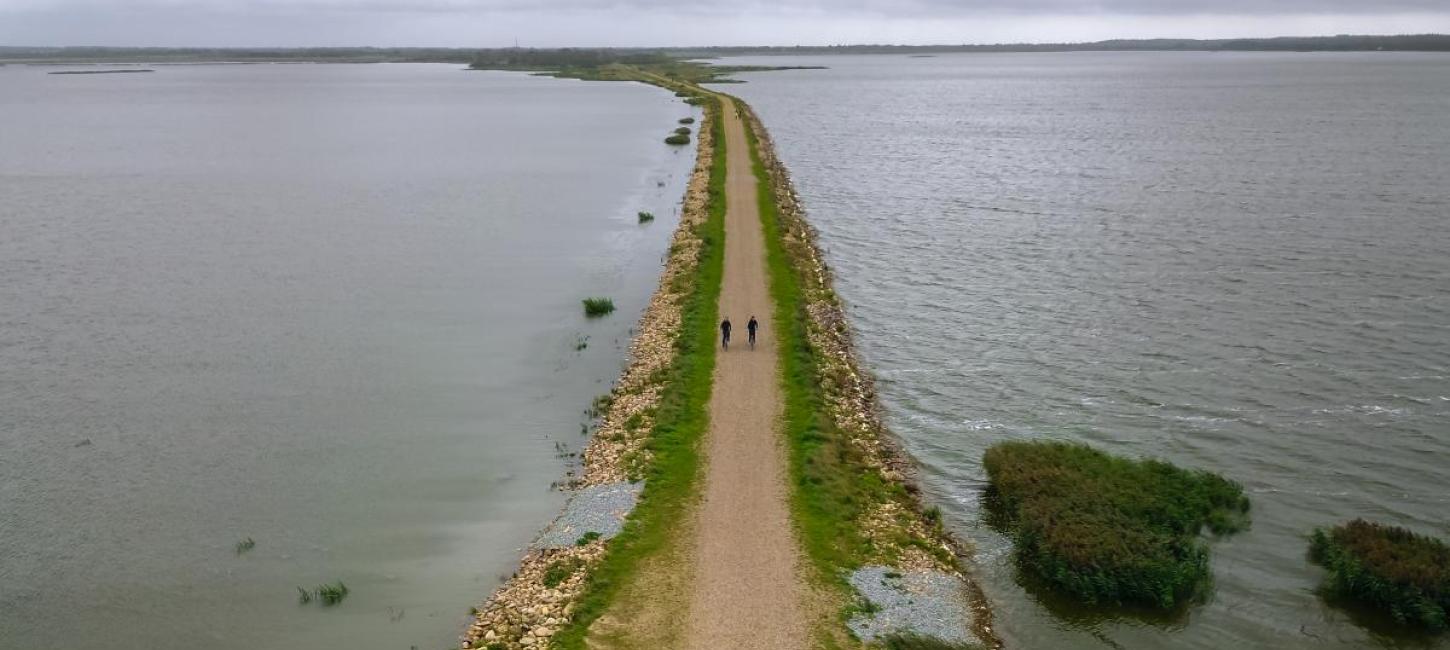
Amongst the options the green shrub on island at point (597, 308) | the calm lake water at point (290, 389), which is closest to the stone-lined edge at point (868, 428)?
the calm lake water at point (290, 389)

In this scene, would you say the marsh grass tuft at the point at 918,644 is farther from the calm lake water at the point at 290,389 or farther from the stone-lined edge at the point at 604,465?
the calm lake water at the point at 290,389

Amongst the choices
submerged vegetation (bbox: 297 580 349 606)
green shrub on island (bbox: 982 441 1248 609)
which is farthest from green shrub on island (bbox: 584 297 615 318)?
submerged vegetation (bbox: 297 580 349 606)

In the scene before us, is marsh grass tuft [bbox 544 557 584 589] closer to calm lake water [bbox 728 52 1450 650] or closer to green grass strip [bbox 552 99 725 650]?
green grass strip [bbox 552 99 725 650]

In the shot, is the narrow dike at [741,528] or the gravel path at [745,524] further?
the narrow dike at [741,528]

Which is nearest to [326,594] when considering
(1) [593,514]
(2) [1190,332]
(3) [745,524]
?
(1) [593,514]

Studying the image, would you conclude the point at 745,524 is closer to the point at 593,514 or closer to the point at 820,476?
the point at 820,476
